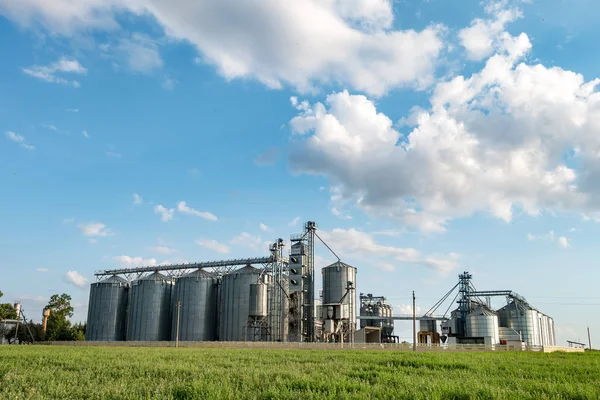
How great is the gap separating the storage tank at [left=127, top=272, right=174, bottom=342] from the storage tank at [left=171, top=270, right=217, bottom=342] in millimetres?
1993

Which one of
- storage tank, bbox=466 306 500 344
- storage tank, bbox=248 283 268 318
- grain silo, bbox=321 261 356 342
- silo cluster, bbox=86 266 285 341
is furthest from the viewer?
storage tank, bbox=466 306 500 344

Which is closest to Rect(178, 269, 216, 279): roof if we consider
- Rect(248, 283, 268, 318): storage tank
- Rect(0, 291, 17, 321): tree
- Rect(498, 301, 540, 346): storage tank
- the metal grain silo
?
the metal grain silo

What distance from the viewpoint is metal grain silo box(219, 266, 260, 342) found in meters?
97.7

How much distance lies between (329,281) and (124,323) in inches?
2046

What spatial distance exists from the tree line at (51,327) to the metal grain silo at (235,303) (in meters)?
44.8

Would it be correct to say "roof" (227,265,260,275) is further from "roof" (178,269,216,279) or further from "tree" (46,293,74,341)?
"tree" (46,293,74,341)

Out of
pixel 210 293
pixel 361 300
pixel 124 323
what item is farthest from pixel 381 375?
pixel 361 300

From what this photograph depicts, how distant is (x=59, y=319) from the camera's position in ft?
403

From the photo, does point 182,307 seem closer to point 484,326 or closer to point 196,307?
point 196,307

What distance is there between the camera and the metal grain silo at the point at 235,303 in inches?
3846

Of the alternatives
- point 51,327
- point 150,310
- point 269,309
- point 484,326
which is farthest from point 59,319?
point 484,326

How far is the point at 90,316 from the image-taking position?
11444 cm

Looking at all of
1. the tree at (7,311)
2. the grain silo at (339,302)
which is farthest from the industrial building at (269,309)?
the tree at (7,311)

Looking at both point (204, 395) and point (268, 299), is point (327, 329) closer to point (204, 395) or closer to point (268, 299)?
point (268, 299)
